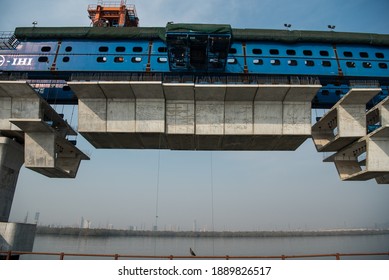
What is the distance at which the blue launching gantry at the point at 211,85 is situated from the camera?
1972cm

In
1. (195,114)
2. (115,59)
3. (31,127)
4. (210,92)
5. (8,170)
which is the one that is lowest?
(8,170)

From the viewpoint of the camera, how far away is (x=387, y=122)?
2045 cm

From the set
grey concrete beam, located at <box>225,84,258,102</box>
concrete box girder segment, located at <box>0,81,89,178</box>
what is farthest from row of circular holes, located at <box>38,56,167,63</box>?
grey concrete beam, located at <box>225,84,258,102</box>

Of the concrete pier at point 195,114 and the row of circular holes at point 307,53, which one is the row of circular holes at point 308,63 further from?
the concrete pier at point 195,114

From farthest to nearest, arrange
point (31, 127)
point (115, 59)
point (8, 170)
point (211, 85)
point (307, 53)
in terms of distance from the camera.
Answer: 1. point (307, 53)
2. point (115, 59)
3. point (8, 170)
4. point (31, 127)
5. point (211, 85)

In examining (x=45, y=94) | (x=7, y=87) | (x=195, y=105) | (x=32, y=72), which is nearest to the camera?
(x=7, y=87)

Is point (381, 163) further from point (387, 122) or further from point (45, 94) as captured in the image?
point (45, 94)

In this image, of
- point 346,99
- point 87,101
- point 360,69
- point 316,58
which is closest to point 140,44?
point 87,101

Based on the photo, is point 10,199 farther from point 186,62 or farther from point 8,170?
point 186,62

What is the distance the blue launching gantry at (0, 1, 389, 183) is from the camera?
19.7 meters

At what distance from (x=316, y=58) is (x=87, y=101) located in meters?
18.2

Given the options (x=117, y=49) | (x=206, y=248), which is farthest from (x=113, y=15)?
(x=206, y=248)

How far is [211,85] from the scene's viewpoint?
1883 cm

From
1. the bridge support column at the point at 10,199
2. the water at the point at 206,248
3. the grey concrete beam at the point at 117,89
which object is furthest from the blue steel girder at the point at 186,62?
the water at the point at 206,248
